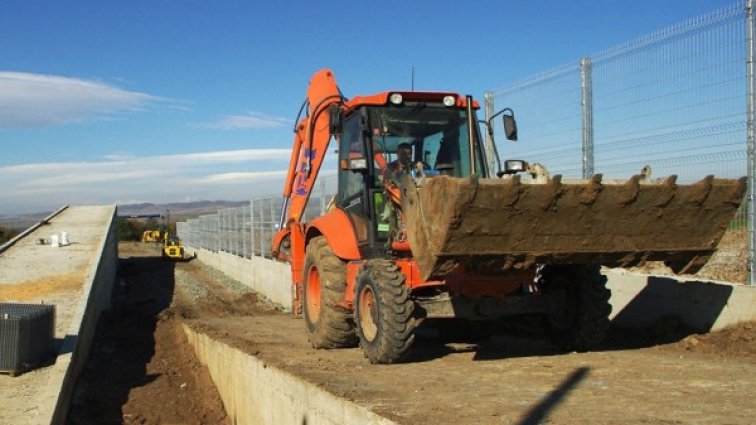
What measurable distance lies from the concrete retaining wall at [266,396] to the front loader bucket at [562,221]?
1430 mm

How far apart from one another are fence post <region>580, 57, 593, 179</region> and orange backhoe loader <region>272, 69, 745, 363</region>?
99.3 inches

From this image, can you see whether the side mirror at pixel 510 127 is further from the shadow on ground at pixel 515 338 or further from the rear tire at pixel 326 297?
the rear tire at pixel 326 297

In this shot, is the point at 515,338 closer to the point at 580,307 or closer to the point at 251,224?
the point at 580,307

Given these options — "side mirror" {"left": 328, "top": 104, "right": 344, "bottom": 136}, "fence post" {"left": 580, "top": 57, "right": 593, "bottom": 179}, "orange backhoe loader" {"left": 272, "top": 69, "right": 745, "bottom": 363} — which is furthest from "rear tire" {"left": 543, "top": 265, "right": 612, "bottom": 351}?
"side mirror" {"left": 328, "top": 104, "right": 344, "bottom": 136}

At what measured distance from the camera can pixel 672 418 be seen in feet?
16.7

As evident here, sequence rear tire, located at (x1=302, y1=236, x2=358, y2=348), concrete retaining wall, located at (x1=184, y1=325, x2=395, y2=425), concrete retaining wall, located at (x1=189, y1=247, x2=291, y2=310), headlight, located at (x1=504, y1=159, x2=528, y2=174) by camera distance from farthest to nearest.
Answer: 1. concrete retaining wall, located at (x1=189, y1=247, x2=291, y2=310)
2. rear tire, located at (x1=302, y1=236, x2=358, y2=348)
3. headlight, located at (x1=504, y1=159, x2=528, y2=174)
4. concrete retaining wall, located at (x1=184, y1=325, x2=395, y2=425)

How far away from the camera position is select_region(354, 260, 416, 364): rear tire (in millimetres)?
7383

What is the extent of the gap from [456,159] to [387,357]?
233 cm

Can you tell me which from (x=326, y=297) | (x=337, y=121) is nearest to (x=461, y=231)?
(x=337, y=121)

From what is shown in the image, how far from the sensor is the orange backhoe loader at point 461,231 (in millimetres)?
6574

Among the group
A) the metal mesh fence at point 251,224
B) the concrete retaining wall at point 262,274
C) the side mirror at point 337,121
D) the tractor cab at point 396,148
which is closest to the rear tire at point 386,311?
the tractor cab at point 396,148

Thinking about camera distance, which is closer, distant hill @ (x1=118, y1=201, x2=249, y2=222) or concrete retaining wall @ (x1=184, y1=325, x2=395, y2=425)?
concrete retaining wall @ (x1=184, y1=325, x2=395, y2=425)

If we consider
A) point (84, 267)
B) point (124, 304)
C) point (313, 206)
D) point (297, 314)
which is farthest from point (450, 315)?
point (124, 304)

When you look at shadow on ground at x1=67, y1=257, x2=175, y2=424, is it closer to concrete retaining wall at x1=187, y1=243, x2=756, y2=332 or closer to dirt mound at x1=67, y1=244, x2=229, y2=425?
dirt mound at x1=67, y1=244, x2=229, y2=425
